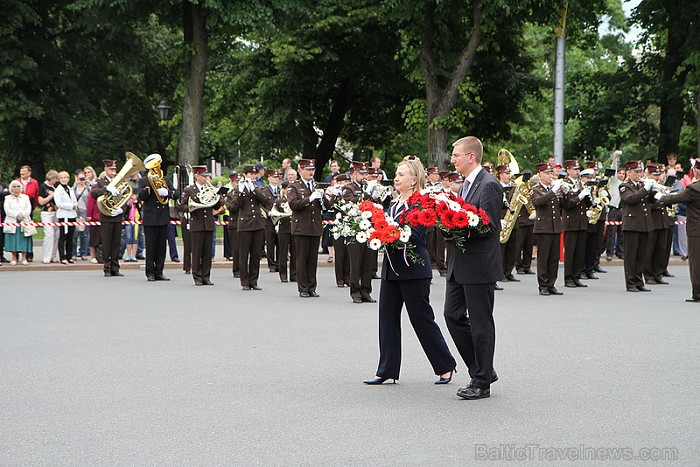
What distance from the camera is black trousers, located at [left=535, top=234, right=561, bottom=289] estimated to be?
16.7 m

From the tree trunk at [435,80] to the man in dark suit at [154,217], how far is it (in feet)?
37.0

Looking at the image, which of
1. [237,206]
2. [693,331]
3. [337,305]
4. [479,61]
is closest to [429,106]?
[479,61]

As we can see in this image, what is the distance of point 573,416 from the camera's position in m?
7.40

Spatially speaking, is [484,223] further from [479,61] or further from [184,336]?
[479,61]

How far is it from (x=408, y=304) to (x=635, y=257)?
31.9 feet

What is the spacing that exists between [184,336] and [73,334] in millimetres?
1333

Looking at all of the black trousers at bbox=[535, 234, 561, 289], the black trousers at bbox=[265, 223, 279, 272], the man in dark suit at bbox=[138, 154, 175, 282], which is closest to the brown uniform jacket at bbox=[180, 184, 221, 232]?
the man in dark suit at bbox=[138, 154, 175, 282]

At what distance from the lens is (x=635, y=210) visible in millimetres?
17516

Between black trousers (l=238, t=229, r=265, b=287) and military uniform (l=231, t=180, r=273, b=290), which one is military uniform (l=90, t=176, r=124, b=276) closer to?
military uniform (l=231, t=180, r=273, b=290)

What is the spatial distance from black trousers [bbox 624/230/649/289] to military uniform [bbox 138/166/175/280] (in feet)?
28.4

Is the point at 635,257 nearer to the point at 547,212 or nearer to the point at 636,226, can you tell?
the point at 636,226

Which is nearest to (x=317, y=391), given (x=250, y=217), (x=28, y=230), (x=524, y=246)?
(x=250, y=217)

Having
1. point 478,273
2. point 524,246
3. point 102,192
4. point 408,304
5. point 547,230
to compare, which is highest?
point 102,192

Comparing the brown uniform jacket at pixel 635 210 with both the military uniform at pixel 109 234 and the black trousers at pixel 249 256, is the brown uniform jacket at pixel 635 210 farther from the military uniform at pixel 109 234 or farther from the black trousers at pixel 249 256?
the military uniform at pixel 109 234
